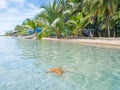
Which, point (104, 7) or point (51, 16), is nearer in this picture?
point (104, 7)

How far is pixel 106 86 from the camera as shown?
15.8 ft

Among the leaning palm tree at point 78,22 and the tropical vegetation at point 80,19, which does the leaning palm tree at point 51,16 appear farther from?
the leaning palm tree at point 78,22

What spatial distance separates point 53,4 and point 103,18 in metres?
7.37

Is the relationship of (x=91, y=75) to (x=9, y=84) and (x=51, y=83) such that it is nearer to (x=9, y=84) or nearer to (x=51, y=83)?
(x=51, y=83)

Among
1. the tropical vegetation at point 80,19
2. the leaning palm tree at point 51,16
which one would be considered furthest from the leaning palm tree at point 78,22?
the leaning palm tree at point 51,16

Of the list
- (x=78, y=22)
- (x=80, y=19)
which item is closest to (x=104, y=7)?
(x=80, y=19)

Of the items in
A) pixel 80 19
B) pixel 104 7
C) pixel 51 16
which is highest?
pixel 104 7

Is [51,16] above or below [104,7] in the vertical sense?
below

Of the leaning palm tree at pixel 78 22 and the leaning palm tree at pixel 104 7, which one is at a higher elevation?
the leaning palm tree at pixel 104 7

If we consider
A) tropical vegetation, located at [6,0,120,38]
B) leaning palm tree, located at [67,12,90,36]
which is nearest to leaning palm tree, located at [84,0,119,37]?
tropical vegetation, located at [6,0,120,38]

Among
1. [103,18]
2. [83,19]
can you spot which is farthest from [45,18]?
[103,18]

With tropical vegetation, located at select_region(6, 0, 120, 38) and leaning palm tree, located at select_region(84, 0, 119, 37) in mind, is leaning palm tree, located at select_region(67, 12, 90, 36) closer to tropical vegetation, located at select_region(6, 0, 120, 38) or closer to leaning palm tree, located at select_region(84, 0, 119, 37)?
tropical vegetation, located at select_region(6, 0, 120, 38)

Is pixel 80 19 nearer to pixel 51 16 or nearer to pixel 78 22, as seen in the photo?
pixel 78 22

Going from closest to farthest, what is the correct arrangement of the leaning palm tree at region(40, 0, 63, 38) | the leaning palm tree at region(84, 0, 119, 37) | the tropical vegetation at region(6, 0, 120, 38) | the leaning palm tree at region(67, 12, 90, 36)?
the leaning palm tree at region(84, 0, 119, 37) → the tropical vegetation at region(6, 0, 120, 38) → the leaning palm tree at region(67, 12, 90, 36) → the leaning palm tree at region(40, 0, 63, 38)
